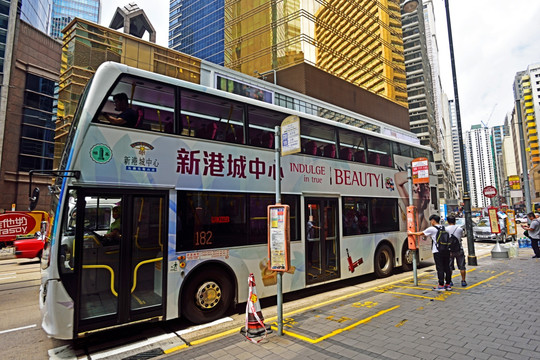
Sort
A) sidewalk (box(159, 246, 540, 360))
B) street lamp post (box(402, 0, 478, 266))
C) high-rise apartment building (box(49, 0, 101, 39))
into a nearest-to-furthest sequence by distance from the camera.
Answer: sidewalk (box(159, 246, 540, 360)) < street lamp post (box(402, 0, 478, 266)) < high-rise apartment building (box(49, 0, 101, 39))

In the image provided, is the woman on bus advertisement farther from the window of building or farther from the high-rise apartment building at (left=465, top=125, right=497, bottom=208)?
the high-rise apartment building at (left=465, top=125, right=497, bottom=208)

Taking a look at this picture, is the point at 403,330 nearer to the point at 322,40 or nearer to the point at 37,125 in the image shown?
the point at 322,40

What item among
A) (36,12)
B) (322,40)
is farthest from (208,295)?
(36,12)

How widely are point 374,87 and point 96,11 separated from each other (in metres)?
115

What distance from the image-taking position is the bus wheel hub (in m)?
5.66

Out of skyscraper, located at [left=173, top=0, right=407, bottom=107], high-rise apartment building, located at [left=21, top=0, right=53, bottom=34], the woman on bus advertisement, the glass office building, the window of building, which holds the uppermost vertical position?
the glass office building

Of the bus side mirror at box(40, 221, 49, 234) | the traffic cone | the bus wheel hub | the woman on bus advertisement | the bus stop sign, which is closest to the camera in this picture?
the traffic cone

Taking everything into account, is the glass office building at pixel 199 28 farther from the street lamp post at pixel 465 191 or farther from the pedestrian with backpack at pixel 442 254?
the pedestrian with backpack at pixel 442 254

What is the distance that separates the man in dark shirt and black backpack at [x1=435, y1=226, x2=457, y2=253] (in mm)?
7211

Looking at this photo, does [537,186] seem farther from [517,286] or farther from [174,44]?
[174,44]

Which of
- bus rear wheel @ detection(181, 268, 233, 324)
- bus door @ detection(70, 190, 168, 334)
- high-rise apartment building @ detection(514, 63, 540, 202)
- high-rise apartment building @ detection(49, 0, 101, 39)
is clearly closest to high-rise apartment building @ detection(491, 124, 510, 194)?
high-rise apartment building @ detection(514, 63, 540, 202)

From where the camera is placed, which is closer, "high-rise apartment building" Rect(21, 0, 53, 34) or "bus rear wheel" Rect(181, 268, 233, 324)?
"bus rear wheel" Rect(181, 268, 233, 324)

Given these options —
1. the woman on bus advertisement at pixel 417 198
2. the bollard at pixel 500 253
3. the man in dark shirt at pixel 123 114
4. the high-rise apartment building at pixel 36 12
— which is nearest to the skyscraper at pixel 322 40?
the woman on bus advertisement at pixel 417 198

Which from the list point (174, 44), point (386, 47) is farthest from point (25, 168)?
point (174, 44)
